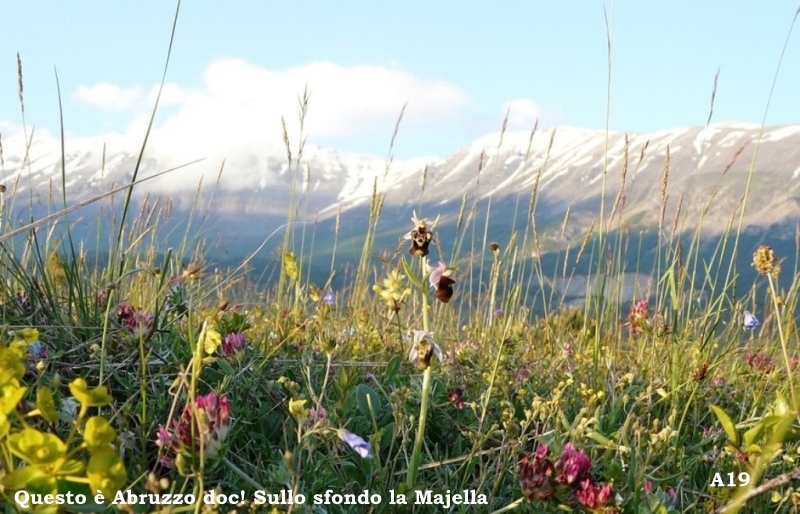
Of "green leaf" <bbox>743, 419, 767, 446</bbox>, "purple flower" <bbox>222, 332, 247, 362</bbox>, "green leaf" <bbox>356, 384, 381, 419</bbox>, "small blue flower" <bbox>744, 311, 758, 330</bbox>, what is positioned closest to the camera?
"green leaf" <bbox>743, 419, 767, 446</bbox>

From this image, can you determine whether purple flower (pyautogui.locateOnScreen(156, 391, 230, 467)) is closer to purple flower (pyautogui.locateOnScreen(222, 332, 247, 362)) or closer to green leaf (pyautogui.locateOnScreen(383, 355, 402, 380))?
purple flower (pyautogui.locateOnScreen(222, 332, 247, 362))

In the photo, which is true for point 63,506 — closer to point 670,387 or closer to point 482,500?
point 482,500

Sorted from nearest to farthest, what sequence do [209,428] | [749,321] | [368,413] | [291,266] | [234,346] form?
[209,428] < [368,413] < [234,346] < [291,266] < [749,321]

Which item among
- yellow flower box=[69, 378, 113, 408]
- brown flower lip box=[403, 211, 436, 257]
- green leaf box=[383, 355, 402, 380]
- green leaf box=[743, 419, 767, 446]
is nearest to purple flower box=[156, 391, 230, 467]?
yellow flower box=[69, 378, 113, 408]

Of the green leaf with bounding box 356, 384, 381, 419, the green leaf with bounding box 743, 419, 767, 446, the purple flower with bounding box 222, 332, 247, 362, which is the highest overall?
the green leaf with bounding box 743, 419, 767, 446

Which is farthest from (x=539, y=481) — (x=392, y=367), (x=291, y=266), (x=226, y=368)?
(x=291, y=266)

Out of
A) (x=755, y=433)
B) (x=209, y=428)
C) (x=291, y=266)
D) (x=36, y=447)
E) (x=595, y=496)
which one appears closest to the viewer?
(x=36, y=447)

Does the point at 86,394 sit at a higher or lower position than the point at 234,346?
higher

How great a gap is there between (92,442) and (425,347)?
592 mm

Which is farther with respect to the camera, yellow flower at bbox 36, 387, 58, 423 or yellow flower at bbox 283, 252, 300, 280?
yellow flower at bbox 283, 252, 300, 280

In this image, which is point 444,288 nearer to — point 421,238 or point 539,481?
point 421,238

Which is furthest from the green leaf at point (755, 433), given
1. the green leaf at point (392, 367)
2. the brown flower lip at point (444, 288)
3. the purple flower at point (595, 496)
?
the green leaf at point (392, 367)

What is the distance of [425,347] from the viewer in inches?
46.4

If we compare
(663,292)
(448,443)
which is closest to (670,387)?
(448,443)
